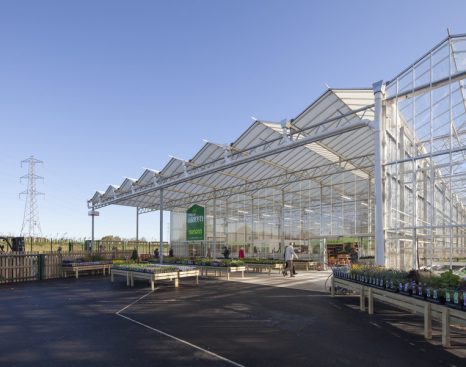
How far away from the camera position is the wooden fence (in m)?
16.8

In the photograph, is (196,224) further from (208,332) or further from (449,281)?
(449,281)

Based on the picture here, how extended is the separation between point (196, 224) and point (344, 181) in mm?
10640

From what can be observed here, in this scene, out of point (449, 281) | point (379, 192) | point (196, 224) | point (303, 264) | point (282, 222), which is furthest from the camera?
point (282, 222)

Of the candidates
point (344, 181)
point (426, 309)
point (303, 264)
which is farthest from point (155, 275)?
point (344, 181)

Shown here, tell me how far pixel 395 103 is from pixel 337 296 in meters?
6.67

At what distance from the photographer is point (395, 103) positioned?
12.7 meters

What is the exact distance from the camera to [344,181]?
2439cm

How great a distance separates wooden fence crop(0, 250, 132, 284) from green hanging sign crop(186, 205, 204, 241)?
6834 millimetres

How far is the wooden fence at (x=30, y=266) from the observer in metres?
16.8

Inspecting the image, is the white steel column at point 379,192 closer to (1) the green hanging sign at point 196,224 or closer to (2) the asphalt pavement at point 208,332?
(2) the asphalt pavement at point 208,332

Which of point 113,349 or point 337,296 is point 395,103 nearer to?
point 337,296

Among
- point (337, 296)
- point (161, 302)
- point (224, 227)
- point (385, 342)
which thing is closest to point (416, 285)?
point (385, 342)

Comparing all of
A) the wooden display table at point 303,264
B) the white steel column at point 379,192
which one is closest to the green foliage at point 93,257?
the wooden display table at point 303,264

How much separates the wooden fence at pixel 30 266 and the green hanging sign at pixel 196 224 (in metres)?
6.83
